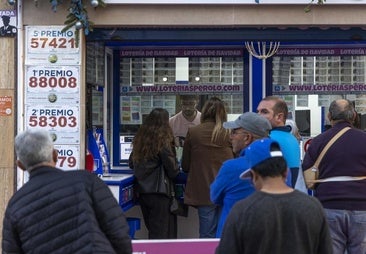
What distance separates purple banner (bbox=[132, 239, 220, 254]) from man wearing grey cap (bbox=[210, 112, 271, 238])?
0.25m

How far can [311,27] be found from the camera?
600cm

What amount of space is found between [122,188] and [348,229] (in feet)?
8.16

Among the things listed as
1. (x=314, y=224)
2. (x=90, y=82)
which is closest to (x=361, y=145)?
(x=314, y=224)

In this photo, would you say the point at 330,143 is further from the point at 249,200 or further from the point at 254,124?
the point at 249,200

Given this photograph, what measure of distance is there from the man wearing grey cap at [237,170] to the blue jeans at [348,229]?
50.8 inches

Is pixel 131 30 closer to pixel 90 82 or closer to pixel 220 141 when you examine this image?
pixel 90 82

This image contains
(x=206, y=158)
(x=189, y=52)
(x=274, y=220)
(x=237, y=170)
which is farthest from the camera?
(x=189, y=52)

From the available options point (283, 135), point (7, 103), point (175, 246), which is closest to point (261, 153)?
point (175, 246)

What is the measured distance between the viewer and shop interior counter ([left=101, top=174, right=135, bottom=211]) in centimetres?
603

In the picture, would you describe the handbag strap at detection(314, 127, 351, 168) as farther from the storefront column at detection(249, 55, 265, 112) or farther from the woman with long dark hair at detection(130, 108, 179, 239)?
the storefront column at detection(249, 55, 265, 112)

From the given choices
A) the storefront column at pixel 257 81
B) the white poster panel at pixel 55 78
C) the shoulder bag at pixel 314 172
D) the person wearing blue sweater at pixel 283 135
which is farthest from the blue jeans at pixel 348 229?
the white poster panel at pixel 55 78

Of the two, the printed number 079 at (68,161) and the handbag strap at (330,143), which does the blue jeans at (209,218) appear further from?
the handbag strap at (330,143)

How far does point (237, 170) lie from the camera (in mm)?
3354

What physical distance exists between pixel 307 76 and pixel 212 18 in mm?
1818
